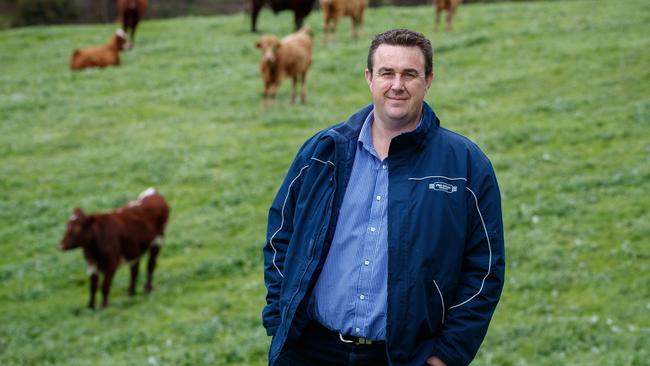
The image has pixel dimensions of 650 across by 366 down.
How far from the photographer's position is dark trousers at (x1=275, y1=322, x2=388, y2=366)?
388 cm

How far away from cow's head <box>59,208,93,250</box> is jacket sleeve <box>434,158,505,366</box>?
8.29 metres

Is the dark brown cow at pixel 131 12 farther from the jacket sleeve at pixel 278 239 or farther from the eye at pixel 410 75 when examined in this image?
the eye at pixel 410 75

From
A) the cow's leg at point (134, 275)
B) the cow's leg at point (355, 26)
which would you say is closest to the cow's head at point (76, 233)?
the cow's leg at point (134, 275)

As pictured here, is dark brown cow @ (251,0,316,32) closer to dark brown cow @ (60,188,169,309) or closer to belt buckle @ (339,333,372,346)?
dark brown cow @ (60,188,169,309)

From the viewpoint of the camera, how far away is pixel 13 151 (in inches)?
705

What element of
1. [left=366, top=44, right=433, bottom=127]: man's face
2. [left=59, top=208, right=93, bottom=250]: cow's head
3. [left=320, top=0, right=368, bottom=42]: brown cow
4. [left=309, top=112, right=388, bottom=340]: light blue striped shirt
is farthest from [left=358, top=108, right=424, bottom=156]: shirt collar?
[left=320, top=0, right=368, bottom=42]: brown cow

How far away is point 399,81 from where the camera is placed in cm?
382

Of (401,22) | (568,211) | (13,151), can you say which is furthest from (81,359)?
(401,22)

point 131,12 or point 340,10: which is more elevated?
point 340,10

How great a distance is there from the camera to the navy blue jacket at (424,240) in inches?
148

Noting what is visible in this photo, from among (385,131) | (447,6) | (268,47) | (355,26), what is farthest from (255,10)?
(385,131)

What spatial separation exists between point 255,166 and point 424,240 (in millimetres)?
12228

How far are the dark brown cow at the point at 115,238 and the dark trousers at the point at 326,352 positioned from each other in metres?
7.86

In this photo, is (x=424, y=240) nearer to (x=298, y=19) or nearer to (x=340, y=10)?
(x=340, y=10)
